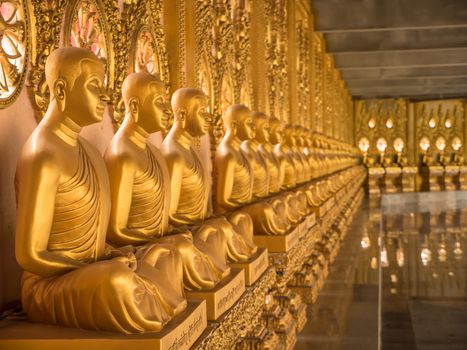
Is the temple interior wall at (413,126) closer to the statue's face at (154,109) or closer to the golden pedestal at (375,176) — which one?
the golden pedestal at (375,176)

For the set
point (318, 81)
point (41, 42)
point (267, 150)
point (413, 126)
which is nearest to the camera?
point (41, 42)

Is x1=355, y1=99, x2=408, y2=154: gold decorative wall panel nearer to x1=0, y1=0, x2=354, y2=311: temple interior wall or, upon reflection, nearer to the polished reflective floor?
the polished reflective floor

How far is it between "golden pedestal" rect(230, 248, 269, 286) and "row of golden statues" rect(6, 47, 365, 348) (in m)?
0.02

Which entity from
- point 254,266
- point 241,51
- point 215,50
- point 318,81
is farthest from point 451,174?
point 254,266

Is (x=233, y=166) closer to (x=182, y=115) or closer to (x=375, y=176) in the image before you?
(x=182, y=115)

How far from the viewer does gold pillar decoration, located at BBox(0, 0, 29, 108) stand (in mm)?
2959

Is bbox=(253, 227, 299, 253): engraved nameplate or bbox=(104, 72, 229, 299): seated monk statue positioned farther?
bbox=(253, 227, 299, 253): engraved nameplate

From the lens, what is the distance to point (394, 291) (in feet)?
29.8

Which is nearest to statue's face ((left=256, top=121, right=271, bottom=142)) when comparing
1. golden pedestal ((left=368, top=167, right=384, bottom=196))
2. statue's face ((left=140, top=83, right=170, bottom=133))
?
statue's face ((left=140, top=83, right=170, bottom=133))

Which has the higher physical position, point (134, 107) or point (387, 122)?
point (387, 122)

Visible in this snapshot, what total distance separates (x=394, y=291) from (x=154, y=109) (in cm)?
639

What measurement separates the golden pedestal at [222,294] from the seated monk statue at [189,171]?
30 centimetres

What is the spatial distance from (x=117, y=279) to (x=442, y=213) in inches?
655

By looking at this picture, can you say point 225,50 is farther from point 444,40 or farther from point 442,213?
point 442,213
